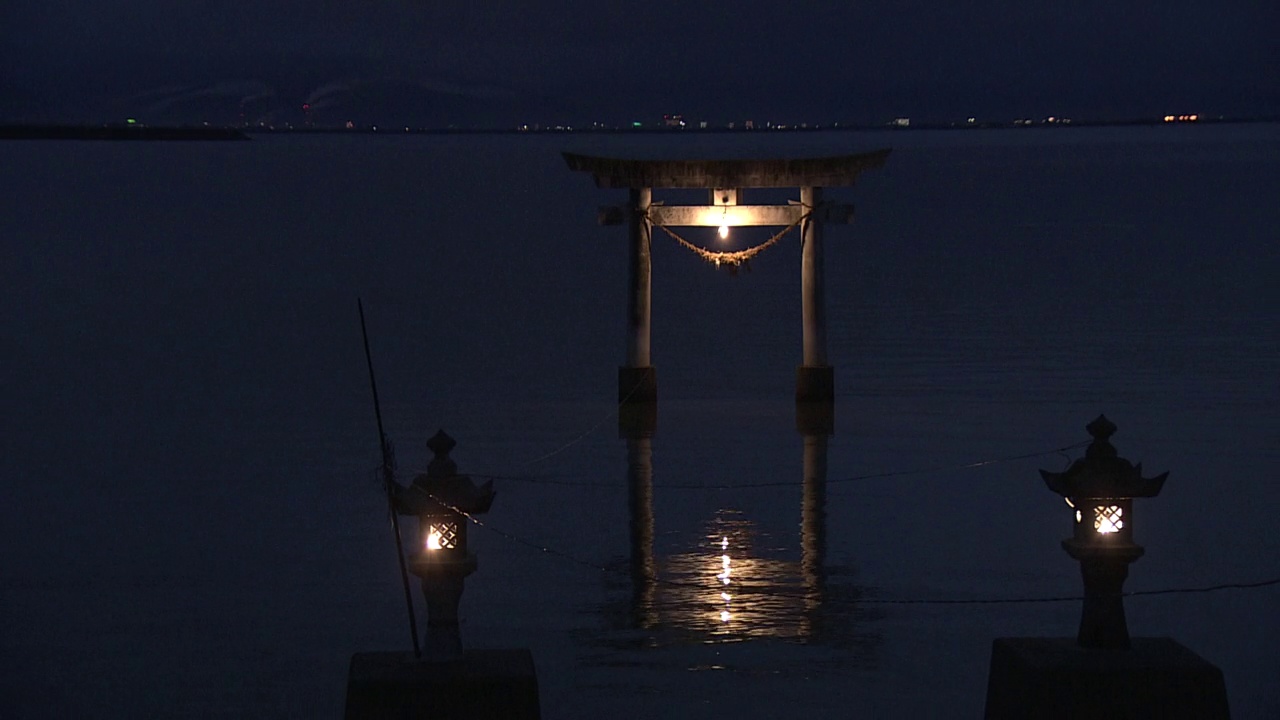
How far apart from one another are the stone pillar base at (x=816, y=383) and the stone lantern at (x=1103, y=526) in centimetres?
1359

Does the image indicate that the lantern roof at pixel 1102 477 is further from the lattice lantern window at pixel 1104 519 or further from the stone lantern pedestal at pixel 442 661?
the stone lantern pedestal at pixel 442 661

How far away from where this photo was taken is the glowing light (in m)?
9.12

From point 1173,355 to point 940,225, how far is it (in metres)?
46.8

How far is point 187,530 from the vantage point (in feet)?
55.3

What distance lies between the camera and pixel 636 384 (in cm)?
2258

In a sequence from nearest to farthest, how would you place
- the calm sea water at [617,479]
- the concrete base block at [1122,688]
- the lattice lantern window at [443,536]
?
the concrete base block at [1122,688]
the lattice lantern window at [443,536]
the calm sea water at [617,479]

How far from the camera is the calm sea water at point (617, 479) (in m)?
12.5

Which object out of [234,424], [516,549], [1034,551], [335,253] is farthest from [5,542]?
[335,253]

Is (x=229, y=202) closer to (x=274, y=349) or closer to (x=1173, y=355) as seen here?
(x=274, y=349)

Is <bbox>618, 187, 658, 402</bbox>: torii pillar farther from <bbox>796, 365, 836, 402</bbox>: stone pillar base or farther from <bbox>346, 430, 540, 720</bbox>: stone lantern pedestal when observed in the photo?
<bbox>346, 430, 540, 720</bbox>: stone lantern pedestal

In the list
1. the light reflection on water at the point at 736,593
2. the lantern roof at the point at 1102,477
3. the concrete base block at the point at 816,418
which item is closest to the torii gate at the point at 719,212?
the concrete base block at the point at 816,418

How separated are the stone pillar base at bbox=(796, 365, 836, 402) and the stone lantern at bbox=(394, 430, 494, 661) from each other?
1400cm

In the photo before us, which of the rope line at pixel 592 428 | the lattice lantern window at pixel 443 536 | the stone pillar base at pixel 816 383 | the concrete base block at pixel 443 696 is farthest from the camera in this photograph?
the stone pillar base at pixel 816 383

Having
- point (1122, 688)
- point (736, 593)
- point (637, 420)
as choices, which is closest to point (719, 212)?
point (637, 420)
